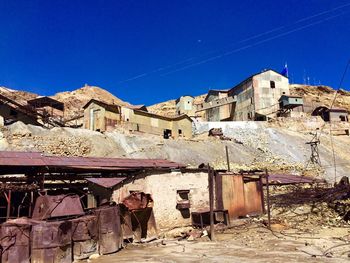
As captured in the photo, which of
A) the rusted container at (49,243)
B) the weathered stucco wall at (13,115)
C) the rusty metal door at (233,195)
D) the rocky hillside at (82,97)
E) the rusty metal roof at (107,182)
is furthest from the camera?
the rocky hillside at (82,97)

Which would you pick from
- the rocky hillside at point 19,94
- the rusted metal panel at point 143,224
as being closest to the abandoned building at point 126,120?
the rusted metal panel at point 143,224

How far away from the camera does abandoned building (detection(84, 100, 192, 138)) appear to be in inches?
1827

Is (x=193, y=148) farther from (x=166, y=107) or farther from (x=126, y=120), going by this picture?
(x=166, y=107)

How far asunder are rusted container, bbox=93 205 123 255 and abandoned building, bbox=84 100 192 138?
107 ft

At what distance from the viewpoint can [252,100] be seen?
64438 millimetres

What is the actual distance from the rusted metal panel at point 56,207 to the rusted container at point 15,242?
1.69 metres

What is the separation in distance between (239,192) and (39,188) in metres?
10.4

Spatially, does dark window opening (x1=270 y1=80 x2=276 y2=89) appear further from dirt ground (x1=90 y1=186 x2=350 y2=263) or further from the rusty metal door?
the rusty metal door

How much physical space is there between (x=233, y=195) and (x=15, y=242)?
11.8 m

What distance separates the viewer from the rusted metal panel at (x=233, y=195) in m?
19.6

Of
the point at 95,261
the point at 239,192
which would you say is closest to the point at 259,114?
the point at 239,192

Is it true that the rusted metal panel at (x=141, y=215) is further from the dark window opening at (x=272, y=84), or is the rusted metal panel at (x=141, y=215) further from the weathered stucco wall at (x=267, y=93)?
the dark window opening at (x=272, y=84)

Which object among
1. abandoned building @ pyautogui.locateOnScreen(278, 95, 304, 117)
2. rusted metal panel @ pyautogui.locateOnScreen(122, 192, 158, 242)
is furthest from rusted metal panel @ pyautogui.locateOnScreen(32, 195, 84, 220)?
abandoned building @ pyautogui.locateOnScreen(278, 95, 304, 117)

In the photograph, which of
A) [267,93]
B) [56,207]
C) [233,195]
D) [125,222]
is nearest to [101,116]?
[233,195]
